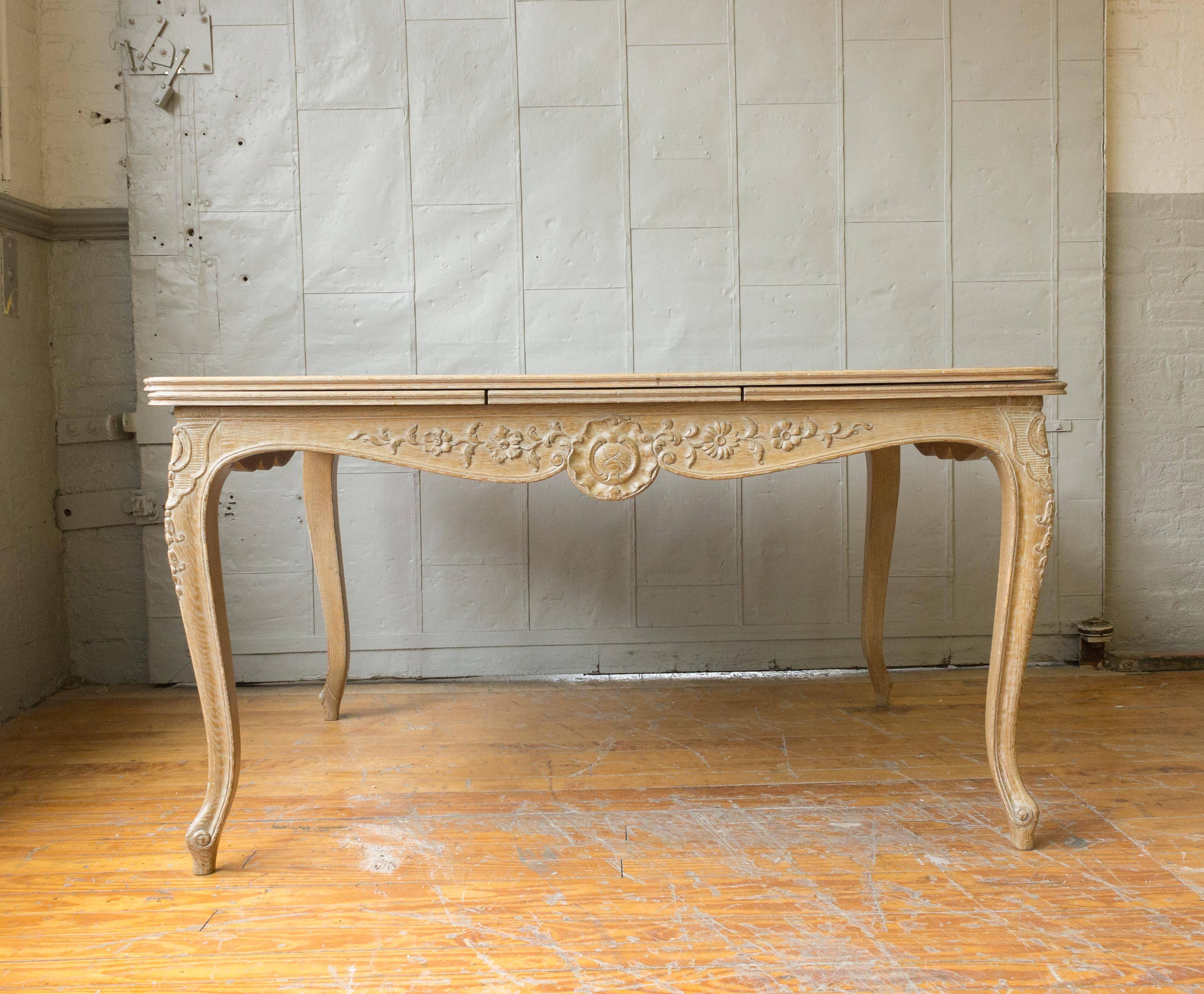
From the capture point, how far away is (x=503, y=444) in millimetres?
1675

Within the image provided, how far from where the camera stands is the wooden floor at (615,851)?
4.43 feet

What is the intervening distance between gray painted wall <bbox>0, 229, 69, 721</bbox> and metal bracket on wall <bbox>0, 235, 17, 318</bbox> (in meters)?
0.03

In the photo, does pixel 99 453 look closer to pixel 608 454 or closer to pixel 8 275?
pixel 8 275

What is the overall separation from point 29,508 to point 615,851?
220 cm

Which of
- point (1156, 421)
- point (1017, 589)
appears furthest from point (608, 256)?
point (1156, 421)

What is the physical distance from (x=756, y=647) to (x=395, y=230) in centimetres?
183

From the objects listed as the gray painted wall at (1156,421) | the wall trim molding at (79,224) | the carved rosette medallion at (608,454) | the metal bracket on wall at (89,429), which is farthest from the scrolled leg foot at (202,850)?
the gray painted wall at (1156,421)

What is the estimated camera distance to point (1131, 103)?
2.92 meters

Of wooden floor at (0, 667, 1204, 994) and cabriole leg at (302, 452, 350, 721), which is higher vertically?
cabriole leg at (302, 452, 350, 721)

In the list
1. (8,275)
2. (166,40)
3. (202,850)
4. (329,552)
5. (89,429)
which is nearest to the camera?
(202,850)

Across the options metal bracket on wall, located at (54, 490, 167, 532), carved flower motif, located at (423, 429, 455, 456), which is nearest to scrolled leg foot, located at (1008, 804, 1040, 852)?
carved flower motif, located at (423, 429, 455, 456)

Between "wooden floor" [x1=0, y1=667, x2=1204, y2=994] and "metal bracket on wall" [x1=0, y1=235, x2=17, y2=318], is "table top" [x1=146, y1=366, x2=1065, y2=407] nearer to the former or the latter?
"wooden floor" [x1=0, y1=667, x2=1204, y2=994]

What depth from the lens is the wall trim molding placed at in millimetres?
2773

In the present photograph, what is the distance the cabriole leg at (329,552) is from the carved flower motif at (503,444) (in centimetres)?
90
